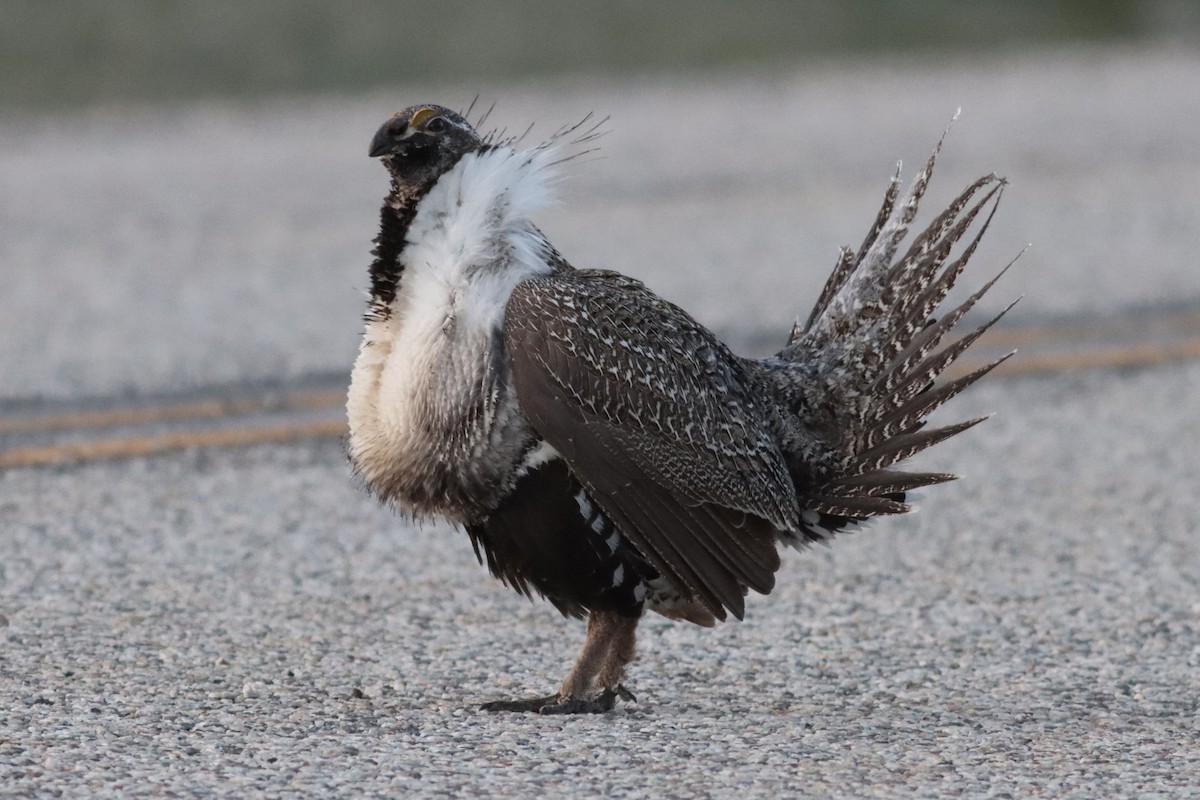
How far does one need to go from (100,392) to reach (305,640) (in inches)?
143

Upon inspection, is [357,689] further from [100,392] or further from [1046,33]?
[1046,33]

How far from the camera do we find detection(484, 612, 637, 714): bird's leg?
5289 mm

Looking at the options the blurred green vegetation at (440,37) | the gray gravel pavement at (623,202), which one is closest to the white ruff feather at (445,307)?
the gray gravel pavement at (623,202)

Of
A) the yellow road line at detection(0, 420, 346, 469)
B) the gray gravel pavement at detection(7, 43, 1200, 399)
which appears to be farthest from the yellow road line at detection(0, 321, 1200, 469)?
the gray gravel pavement at detection(7, 43, 1200, 399)

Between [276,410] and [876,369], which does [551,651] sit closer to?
[876,369]

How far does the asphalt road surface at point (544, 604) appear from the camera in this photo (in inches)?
190

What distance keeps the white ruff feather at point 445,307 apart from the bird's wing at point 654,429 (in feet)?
0.29

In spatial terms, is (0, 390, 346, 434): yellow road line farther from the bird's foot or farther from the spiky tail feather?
the bird's foot

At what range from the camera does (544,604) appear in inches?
256

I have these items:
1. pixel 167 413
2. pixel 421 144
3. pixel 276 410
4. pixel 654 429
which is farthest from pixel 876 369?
pixel 167 413

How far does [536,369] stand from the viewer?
4.92 m

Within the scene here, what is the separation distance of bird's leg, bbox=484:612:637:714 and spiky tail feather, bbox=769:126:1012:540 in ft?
2.09

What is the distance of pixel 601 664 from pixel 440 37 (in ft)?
70.6

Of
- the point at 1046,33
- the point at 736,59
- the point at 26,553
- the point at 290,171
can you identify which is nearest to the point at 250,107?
the point at 290,171
